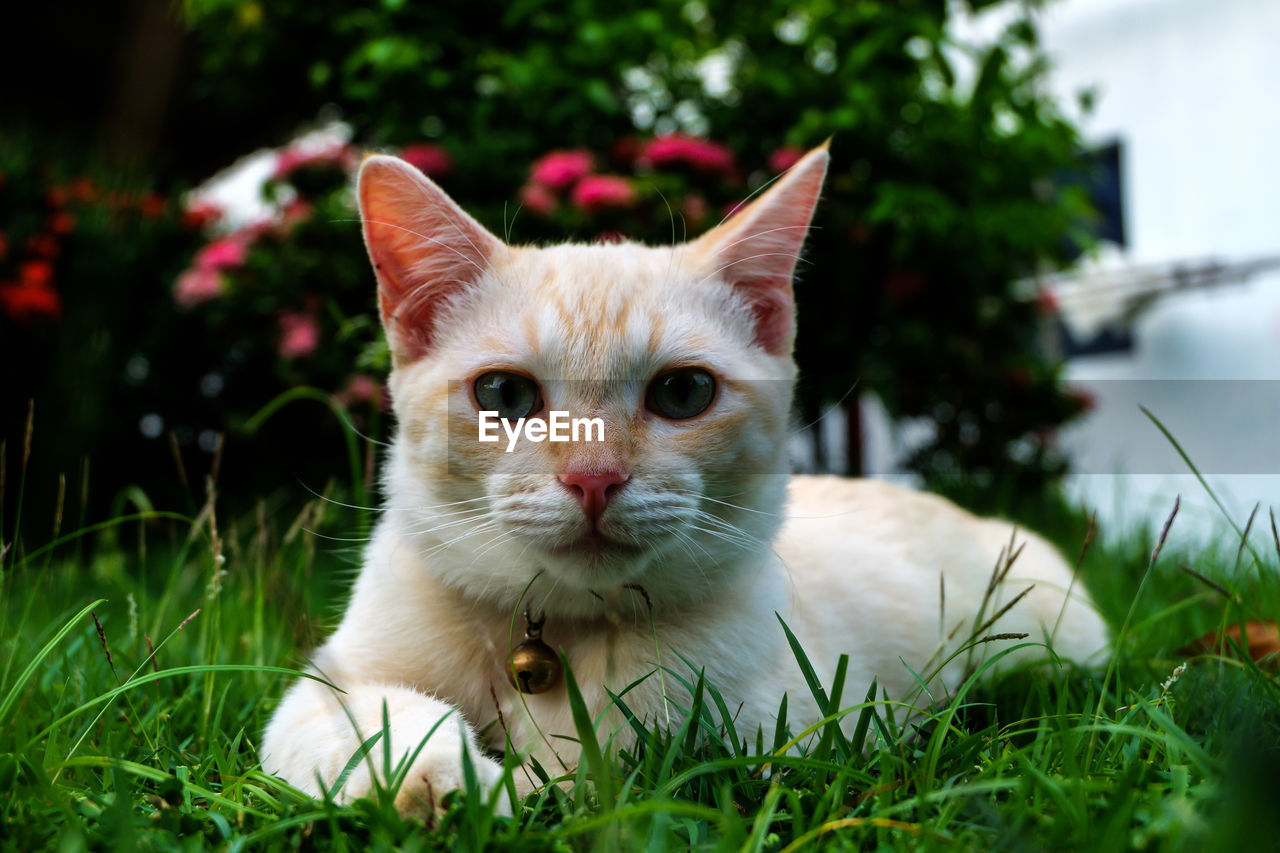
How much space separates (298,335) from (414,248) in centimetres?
252

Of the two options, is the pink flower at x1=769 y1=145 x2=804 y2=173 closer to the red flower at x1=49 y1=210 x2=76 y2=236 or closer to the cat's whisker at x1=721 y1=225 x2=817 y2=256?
the cat's whisker at x1=721 y1=225 x2=817 y2=256

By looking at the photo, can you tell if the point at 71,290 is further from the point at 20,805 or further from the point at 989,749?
the point at 989,749

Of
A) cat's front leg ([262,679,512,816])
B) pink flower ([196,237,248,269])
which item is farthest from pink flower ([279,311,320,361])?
cat's front leg ([262,679,512,816])

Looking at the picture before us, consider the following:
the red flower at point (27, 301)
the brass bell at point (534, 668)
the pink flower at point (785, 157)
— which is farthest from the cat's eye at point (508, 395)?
the red flower at point (27, 301)

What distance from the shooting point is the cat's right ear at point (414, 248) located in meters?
1.49

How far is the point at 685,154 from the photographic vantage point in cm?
373

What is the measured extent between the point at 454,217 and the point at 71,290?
13.7 feet

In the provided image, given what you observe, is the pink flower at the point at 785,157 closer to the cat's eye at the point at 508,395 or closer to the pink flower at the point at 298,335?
the pink flower at the point at 298,335

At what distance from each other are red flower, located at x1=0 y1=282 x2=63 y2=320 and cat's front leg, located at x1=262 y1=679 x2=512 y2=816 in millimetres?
3752

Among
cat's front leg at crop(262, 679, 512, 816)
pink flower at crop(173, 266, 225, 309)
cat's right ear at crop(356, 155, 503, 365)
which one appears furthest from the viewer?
pink flower at crop(173, 266, 225, 309)

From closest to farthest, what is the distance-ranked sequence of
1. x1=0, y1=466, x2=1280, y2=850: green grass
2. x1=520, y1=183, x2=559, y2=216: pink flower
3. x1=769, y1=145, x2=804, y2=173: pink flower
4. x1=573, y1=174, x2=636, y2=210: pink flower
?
x1=0, y1=466, x2=1280, y2=850: green grass < x1=573, y1=174, x2=636, y2=210: pink flower < x1=520, y1=183, x2=559, y2=216: pink flower < x1=769, y1=145, x2=804, y2=173: pink flower

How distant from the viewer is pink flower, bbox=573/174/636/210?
344 cm

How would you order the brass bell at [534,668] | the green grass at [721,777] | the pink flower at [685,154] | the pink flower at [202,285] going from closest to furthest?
the green grass at [721,777], the brass bell at [534,668], the pink flower at [685,154], the pink flower at [202,285]

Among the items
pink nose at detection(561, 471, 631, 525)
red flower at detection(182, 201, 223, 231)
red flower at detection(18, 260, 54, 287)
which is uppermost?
red flower at detection(182, 201, 223, 231)
